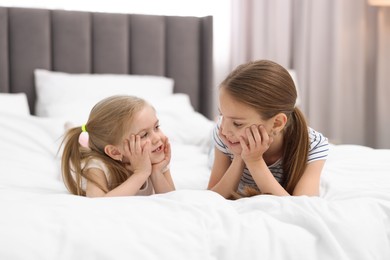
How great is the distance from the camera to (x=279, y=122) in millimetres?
1356

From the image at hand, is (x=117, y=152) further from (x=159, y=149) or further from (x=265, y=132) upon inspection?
(x=265, y=132)

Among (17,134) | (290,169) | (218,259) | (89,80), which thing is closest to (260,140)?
(290,169)

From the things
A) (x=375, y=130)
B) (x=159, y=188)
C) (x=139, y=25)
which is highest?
(x=139, y=25)

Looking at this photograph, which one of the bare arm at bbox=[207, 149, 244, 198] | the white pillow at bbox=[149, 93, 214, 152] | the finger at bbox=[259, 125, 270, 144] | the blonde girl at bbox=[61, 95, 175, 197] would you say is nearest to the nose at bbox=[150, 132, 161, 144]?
the blonde girl at bbox=[61, 95, 175, 197]

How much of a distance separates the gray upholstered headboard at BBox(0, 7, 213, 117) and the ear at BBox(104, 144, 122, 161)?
169 centimetres

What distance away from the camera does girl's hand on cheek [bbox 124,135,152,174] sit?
1.43m

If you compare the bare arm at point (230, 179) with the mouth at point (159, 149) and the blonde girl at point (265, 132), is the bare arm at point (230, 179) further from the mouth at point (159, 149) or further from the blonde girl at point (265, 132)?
the mouth at point (159, 149)

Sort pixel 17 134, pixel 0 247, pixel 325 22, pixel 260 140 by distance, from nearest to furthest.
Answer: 1. pixel 0 247
2. pixel 260 140
3. pixel 17 134
4. pixel 325 22

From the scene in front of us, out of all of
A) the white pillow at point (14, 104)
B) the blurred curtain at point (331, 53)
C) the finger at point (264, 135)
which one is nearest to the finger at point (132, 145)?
the finger at point (264, 135)

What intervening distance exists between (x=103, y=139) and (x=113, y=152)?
48 mm

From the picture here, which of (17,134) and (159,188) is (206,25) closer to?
(17,134)

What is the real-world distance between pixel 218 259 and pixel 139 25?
2.48 metres

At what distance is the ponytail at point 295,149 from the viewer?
1438 millimetres

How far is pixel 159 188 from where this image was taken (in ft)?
4.94
